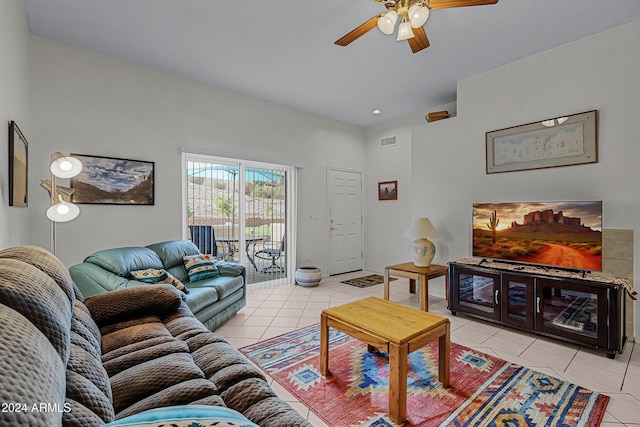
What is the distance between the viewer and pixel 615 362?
2367 millimetres

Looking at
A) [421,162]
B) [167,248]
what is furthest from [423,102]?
[167,248]

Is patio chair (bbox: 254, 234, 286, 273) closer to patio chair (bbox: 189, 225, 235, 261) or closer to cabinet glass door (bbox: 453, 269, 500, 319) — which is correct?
patio chair (bbox: 189, 225, 235, 261)

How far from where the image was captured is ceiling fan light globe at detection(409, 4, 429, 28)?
194cm

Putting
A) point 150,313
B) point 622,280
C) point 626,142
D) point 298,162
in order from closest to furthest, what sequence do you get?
point 150,313
point 622,280
point 626,142
point 298,162

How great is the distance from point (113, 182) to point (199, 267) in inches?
52.4

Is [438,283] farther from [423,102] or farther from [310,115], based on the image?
[310,115]

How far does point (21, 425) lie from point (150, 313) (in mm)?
1667

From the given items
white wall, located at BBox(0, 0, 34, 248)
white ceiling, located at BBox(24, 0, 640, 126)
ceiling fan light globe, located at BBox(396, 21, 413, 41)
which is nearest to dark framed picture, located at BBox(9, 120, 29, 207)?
white wall, located at BBox(0, 0, 34, 248)

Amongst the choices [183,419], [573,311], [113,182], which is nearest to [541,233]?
[573,311]

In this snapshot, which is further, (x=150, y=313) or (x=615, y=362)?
(x=615, y=362)

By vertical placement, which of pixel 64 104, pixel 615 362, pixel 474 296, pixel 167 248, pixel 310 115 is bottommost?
pixel 615 362

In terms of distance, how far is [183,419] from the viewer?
65 centimetres

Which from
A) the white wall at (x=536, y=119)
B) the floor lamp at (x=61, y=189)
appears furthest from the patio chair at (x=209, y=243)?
the white wall at (x=536, y=119)

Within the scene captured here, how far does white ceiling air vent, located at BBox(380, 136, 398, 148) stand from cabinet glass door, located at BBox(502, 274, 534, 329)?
10.2 feet
